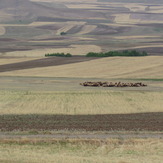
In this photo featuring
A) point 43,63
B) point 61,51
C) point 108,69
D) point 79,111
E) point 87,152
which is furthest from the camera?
point 61,51

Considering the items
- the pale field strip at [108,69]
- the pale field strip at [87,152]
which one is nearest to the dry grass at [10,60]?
the pale field strip at [108,69]

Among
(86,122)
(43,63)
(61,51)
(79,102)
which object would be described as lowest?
(86,122)

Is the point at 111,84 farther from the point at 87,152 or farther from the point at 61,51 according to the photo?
the point at 61,51

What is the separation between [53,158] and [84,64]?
66996 millimetres

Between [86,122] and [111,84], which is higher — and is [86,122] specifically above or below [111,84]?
below

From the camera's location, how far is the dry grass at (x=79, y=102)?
54531 mm

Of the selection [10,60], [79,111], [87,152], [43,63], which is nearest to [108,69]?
[43,63]

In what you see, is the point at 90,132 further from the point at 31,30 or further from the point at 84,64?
the point at 31,30

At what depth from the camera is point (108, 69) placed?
9300cm

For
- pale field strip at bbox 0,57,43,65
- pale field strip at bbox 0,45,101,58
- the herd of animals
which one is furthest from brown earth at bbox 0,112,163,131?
pale field strip at bbox 0,45,101,58

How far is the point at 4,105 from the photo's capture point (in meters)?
57.3

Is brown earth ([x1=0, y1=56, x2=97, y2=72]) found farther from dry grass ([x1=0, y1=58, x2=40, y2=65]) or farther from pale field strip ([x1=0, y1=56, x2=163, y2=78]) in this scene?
pale field strip ([x1=0, y1=56, x2=163, y2=78])

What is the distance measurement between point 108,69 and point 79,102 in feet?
112

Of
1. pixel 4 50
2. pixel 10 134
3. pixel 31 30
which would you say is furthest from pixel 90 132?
pixel 31 30
